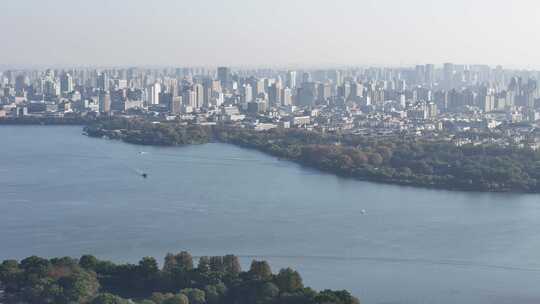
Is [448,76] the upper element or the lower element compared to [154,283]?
upper

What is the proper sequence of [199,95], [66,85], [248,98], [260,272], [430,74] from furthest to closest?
1. [430,74]
2. [66,85]
3. [248,98]
4. [199,95]
5. [260,272]

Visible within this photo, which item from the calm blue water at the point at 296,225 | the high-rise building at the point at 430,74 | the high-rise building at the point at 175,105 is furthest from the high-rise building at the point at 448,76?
Result: the calm blue water at the point at 296,225

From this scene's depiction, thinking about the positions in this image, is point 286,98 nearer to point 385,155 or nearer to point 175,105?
point 175,105

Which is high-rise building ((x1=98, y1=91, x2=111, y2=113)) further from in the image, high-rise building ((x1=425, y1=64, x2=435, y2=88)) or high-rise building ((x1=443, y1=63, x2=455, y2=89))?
high-rise building ((x1=425, y1=64, x2=435, y2=88))

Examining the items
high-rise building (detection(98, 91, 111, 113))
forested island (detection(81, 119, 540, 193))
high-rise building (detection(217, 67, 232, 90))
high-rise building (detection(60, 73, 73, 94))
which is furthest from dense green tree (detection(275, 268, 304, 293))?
high-rise building (detection(217, 67, 232, 90))

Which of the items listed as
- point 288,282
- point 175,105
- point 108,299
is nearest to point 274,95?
point 175,105

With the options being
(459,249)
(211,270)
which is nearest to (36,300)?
(211,270)

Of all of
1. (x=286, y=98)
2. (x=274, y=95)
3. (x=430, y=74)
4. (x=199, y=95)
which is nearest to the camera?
(x=199, y=95)

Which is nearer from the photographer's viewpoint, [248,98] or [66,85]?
[248,98]
